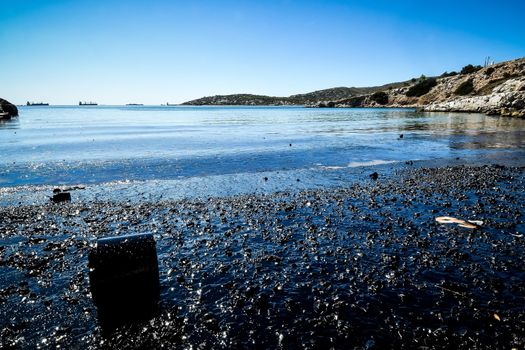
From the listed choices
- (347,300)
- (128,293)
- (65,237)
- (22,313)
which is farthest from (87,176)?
(347,300)

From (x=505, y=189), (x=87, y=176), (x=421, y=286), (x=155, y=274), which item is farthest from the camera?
(x=87, y=176)

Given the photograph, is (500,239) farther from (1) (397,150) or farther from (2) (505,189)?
(1) (397,150)

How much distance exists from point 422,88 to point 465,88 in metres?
37.7

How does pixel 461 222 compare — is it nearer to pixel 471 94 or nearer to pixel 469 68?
pixel 471 94

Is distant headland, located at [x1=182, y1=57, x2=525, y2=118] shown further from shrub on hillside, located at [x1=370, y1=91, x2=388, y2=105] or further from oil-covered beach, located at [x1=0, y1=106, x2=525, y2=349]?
oil-covered beach, located at [x1=0, y1=106, x2=525, y2=349]

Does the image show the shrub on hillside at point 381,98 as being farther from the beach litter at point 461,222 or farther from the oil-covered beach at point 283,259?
the beach litter at point 461,222

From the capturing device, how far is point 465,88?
115688mm

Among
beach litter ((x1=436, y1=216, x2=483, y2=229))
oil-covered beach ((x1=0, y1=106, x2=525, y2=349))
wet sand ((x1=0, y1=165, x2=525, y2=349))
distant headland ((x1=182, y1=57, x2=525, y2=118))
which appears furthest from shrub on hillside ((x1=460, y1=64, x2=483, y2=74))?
beach litter ((x1=436, y1=216, x2=483, y2=229))

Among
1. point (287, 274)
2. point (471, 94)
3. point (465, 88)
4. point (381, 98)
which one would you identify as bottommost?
point (287, 274)

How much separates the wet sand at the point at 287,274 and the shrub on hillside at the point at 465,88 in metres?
124

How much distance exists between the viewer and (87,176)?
18.6 metres

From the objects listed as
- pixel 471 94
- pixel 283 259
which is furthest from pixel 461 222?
pixel 471 94

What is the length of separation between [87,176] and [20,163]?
313 inches

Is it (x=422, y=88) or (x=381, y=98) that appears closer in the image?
(x=422, y=88)
